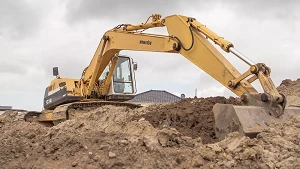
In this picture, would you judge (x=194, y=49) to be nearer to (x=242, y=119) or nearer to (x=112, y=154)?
(x=242, y=119)

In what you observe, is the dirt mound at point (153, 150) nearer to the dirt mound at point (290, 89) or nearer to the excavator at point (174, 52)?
the excavator at point (174, 52)

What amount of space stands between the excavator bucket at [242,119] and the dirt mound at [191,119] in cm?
24

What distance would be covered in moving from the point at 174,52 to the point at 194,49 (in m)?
0.80

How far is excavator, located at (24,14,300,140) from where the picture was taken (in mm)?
6083

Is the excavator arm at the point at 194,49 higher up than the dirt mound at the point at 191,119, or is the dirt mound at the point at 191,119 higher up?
the excavator arm at the point at 194,49

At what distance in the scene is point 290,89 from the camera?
12469 mm

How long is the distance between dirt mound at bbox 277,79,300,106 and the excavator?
15.0 feet

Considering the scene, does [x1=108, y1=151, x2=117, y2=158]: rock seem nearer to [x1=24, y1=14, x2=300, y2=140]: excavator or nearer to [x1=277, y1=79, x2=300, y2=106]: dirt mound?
[x1=24, y1=14, x2=300, y2=140]: excavator

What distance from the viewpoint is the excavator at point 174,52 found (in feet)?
20.0

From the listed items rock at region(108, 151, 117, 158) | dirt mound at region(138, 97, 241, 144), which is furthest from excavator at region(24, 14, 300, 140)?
rock at region(108, 151, 117, 158)

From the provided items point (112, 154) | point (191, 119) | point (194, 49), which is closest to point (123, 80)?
point (194, 49)

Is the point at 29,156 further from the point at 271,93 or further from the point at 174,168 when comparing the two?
the point at 271,93

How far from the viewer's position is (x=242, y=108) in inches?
235

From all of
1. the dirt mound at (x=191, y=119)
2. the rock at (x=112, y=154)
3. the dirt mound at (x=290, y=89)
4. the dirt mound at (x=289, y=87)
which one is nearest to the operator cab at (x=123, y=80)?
the dirt mound at (x=191, y=119)
